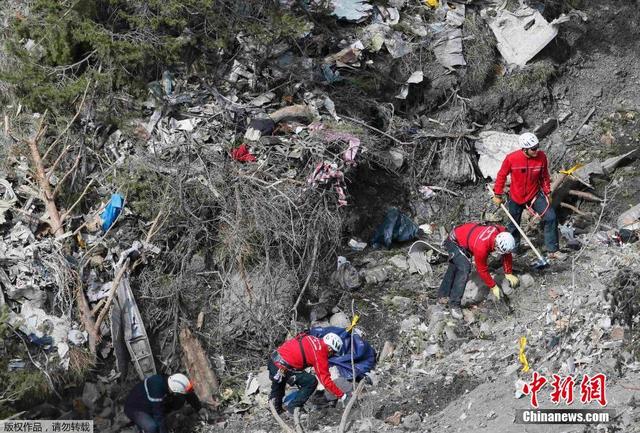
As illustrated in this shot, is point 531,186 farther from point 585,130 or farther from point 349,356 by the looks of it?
point 585,130

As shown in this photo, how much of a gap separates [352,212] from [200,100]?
205cm

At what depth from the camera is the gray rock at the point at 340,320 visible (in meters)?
9.56

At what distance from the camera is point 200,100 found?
→ 10.6 metres

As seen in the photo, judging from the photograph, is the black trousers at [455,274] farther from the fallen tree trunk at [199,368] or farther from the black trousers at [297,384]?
the fallen tree trunk at [199,368]

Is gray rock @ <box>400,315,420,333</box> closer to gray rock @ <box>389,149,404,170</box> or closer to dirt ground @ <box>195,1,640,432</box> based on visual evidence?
dirt ground @ <box>195,1,640,432</box>

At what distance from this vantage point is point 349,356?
8875 mm

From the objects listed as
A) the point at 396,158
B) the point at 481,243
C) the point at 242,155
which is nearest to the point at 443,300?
the point at 481,243

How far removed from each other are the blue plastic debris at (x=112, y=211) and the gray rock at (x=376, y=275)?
259cm

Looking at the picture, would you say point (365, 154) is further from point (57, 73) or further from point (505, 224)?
point (57, 73)

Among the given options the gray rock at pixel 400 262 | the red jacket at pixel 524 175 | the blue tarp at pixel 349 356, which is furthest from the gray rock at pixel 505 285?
the blue tarp at pixel 349 356

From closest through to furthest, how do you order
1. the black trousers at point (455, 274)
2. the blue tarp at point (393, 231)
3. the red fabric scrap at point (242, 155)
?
the black trousers at point (455, 274) < the red fabric scrap at point (242, 155) < the blue tarp at point (393, 231)

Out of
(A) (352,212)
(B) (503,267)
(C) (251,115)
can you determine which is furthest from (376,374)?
(C) (251,115)

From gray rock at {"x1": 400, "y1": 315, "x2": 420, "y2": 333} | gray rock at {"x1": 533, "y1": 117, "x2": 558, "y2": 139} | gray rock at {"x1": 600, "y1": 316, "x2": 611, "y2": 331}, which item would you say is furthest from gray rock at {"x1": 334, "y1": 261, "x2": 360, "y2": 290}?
gray rock at {"x1": 533, "y1": 117, "x2": 558, "y2": 139}

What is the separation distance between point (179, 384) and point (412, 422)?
214cm
